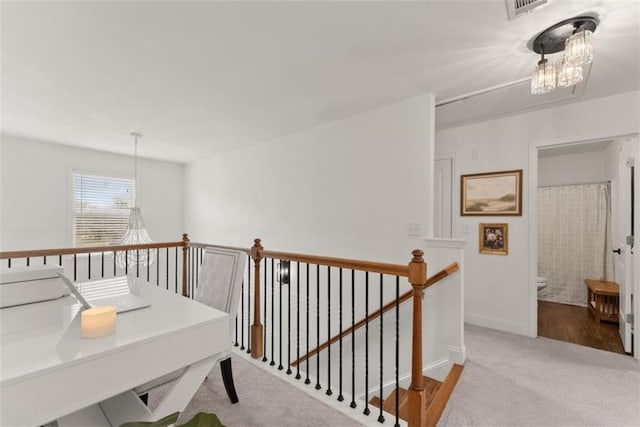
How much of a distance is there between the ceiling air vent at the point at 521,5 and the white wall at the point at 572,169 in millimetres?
3853

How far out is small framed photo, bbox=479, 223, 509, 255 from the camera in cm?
329

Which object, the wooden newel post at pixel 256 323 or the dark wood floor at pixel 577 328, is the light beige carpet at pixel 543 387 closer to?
the dark wood floor at pixel 577 328

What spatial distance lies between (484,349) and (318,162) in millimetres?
2631

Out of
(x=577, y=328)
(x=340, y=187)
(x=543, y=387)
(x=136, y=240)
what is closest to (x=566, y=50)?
(x=340, y=187)

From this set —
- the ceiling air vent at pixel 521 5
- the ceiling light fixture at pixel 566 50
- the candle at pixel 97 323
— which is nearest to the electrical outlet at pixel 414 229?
the ceiling light fixture at pixel 566 50

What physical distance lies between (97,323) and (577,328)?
15.0ft

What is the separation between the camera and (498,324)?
3273 millimetres

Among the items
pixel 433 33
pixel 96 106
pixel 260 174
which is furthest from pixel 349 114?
pixel 96 106

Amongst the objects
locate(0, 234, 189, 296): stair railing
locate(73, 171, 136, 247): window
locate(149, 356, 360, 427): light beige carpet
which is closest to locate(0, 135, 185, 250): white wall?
locate(73, 171, 136, 247): window

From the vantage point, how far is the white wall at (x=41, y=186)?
12.8ft

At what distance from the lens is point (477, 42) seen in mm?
1943

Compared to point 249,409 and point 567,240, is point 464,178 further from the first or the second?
point 249,409

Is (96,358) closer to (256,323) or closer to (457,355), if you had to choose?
(256,323)

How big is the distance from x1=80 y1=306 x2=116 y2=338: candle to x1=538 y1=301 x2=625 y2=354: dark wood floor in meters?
3.96
